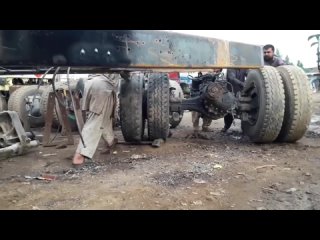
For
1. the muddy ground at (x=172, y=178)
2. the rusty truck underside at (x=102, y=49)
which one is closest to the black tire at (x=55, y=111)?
the muddy ground at (x=172, y=178)

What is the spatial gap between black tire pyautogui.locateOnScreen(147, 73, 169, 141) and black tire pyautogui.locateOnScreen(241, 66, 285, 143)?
1150 mm

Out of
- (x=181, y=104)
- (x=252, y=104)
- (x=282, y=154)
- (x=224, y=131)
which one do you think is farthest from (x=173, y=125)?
(x=282, y=154)

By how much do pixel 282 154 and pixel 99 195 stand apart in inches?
93.8

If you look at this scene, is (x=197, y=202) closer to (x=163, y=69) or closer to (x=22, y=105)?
(x=163, y=69)

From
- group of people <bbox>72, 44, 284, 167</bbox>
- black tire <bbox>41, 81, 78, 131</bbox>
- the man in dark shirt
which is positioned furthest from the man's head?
black tire <bbox>41, 81, 78, 131</bbox>

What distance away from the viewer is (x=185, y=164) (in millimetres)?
4078

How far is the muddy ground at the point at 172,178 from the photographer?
2850 mm

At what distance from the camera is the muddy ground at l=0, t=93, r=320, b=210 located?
9.35 feet

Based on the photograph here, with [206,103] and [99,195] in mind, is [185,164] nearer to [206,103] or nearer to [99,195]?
[99,195]

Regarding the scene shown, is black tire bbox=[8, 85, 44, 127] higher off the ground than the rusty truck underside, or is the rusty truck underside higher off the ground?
the rusty truck underside

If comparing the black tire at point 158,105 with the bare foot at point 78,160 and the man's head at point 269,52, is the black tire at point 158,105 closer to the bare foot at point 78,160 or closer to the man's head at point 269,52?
the bare foot at point 78,160

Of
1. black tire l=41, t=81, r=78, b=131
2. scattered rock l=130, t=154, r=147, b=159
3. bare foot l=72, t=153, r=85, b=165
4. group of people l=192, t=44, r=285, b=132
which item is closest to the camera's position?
bare foot l=72, t=153, r=85, b=165

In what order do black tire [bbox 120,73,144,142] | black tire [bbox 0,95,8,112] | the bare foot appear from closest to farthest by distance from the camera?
the bare foot, black tire [bbox 120,73,144,142], black tire [bbox 0,95,8,112]

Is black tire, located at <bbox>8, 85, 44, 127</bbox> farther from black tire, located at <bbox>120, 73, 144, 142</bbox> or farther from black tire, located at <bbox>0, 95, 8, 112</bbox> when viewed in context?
black tire, located at <bbox>120, 73, 144, 142</bbox>
